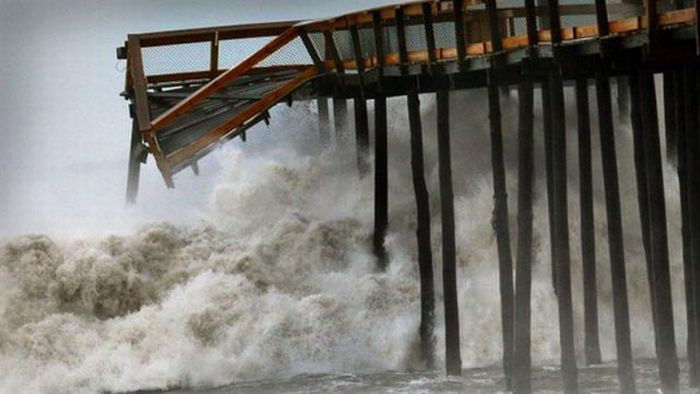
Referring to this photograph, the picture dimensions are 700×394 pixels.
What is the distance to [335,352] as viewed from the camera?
2323cm

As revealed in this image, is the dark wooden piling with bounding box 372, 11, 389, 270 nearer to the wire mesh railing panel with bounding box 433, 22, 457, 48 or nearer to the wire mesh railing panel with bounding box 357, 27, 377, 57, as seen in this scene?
the wire mesh railing panel with bounding box 357, 27, 377, 57

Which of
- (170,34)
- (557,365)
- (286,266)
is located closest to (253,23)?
(170,34)

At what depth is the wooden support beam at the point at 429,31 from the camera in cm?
2069

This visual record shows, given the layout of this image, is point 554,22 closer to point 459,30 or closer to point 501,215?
point 459,30

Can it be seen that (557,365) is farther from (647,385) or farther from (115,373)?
(115,373)

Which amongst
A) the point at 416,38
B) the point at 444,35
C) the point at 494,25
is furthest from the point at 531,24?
the point at 416,38

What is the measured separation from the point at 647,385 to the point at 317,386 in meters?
4.41

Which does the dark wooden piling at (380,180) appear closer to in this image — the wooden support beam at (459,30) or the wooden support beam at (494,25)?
the wooden support beam at (459,30)

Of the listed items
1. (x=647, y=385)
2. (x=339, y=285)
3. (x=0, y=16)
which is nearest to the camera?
(x=647, y=385)

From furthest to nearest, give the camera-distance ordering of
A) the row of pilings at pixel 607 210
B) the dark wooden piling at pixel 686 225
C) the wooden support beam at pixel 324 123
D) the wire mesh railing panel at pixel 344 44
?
1. the wooden support beam at pixel 324 123
2. the wire mesh railing panel at pixel 344 44
3. the dark wooden piling at pixel 686 225
4. the row of pilings at pixel 607 210

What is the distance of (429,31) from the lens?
2069cm

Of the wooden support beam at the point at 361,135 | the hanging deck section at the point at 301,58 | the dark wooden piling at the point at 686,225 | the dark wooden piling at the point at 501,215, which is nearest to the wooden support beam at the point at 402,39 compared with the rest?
the hanging deck section at the point at 301,58

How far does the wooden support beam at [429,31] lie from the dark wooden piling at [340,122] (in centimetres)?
576

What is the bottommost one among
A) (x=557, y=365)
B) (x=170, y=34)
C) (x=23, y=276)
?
(x=557, y=365)
